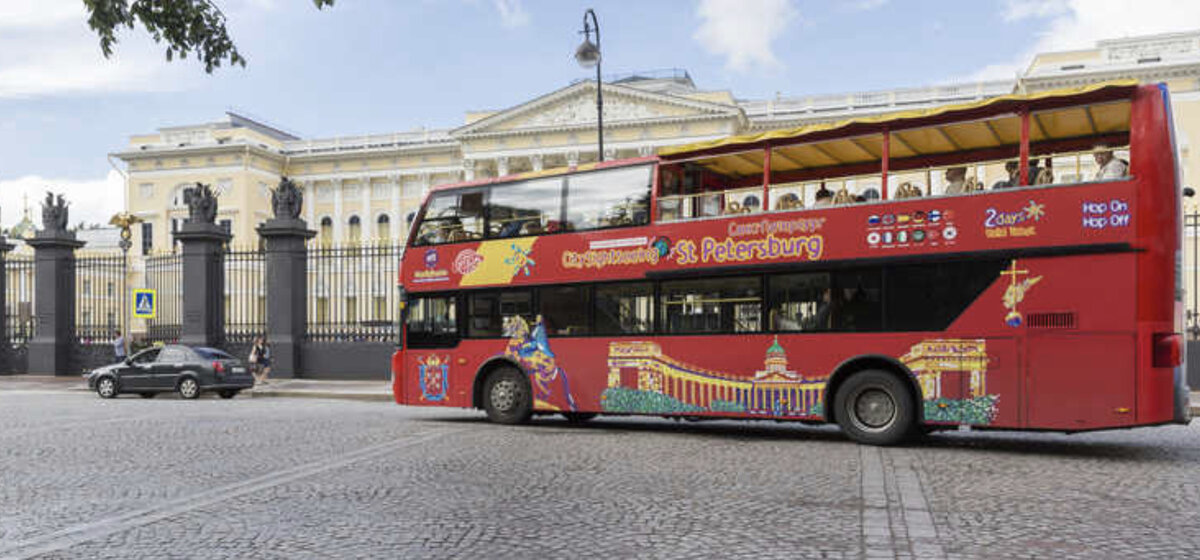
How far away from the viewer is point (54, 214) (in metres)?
28.5

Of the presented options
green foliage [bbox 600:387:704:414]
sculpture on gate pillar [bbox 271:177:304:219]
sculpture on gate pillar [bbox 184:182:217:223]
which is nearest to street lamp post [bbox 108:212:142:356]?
sculpture on gate pillar [bbox 184:182:217:223]

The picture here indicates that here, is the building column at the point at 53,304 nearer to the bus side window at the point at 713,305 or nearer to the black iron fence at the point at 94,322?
the black iron fence at the point at 94,322

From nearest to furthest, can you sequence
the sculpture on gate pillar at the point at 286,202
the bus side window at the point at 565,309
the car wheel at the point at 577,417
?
the bus side window at the point at 565,309, the car wheel at the point at 577,417, the sculpture on gate pillar at the point at 286,202

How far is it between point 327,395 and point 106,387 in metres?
5.07

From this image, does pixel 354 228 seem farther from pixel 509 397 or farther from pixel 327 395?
pixel 509 397

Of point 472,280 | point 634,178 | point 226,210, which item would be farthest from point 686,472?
point 226,210

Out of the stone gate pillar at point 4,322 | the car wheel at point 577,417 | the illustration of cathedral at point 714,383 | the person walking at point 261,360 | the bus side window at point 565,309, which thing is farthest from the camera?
the stone gate pillar at point 4,322

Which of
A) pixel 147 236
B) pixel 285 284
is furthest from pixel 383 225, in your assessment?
pixel 285 284

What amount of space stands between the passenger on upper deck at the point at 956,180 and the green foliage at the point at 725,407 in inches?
133

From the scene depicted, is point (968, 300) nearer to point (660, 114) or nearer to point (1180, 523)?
point (1180, 523)

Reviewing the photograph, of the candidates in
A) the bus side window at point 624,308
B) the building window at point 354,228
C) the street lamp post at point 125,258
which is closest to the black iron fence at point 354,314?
the street lamp post at point 125,258

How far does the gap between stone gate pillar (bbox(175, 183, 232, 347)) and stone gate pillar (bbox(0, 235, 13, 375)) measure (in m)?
7.84

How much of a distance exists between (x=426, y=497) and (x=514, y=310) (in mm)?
6193

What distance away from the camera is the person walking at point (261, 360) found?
75.5ft
